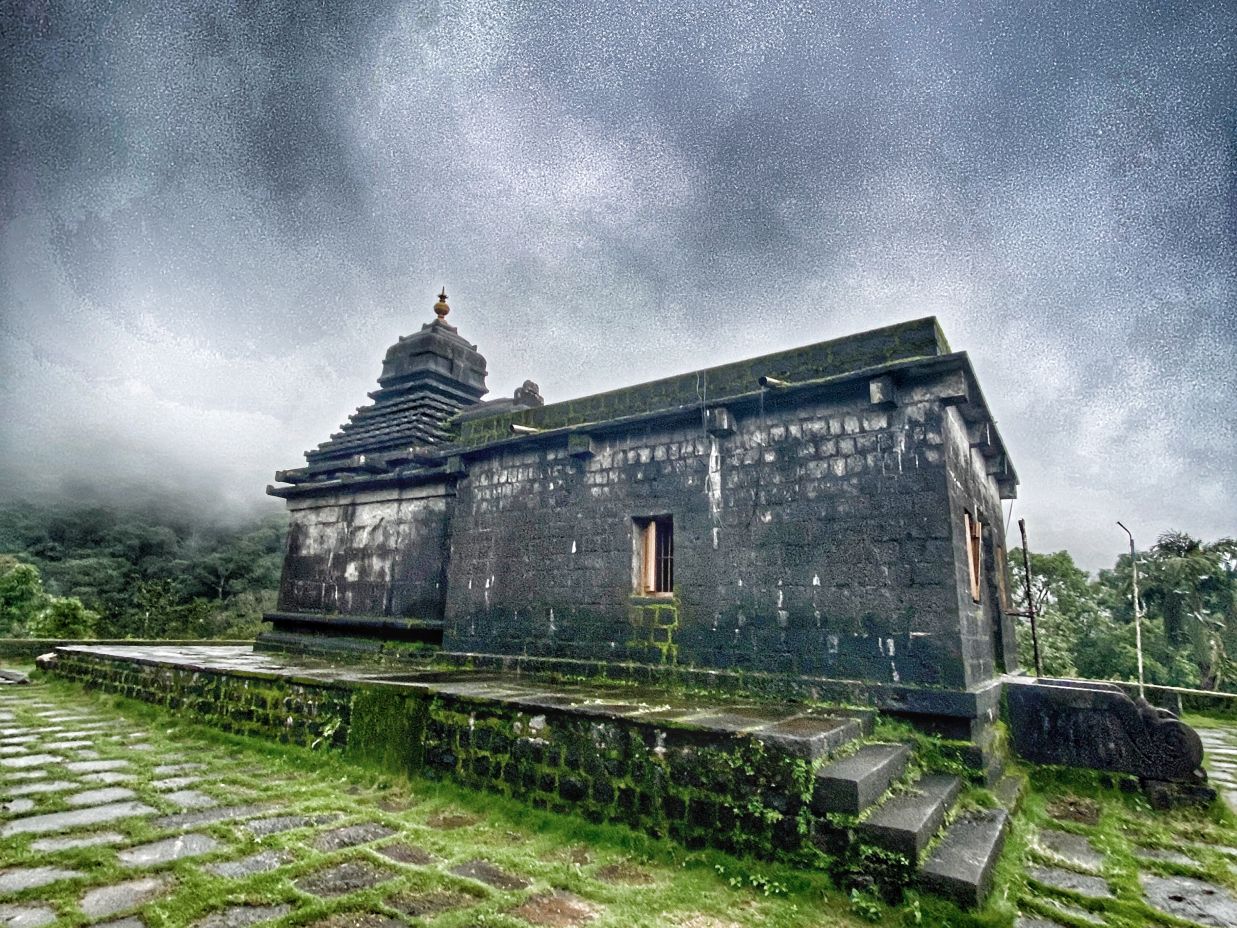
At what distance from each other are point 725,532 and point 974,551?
2876 millimetres

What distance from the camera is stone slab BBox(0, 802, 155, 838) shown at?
4016 mm

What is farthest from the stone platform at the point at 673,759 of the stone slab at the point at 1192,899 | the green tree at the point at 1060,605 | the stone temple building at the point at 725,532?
the green tree at the point at 1060,605

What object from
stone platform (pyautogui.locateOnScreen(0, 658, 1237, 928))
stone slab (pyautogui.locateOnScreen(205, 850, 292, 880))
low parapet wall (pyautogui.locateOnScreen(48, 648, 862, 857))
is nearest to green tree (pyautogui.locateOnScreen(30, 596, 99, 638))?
low parapet wall (pyautogui.locateOnScreen(48, 648, 862, 857))

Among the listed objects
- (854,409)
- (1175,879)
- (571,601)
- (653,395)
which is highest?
(653,395)

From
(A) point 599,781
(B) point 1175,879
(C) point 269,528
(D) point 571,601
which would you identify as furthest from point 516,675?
(C) point 269,528

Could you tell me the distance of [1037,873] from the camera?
430 cm

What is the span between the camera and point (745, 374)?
777 cm

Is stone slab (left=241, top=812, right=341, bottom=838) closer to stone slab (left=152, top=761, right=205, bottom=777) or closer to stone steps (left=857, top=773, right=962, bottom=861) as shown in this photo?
stone slab (left=152, top=761, right=205, bottom=777)

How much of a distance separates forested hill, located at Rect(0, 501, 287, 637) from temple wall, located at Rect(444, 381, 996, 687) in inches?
928

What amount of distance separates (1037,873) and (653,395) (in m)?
5.99

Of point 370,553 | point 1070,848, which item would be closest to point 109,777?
point 370,553

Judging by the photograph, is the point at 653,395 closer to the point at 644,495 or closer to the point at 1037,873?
the point at 644,495

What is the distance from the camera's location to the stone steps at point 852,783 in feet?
12.6

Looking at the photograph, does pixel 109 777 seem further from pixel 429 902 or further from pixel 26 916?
pixel 429 902
